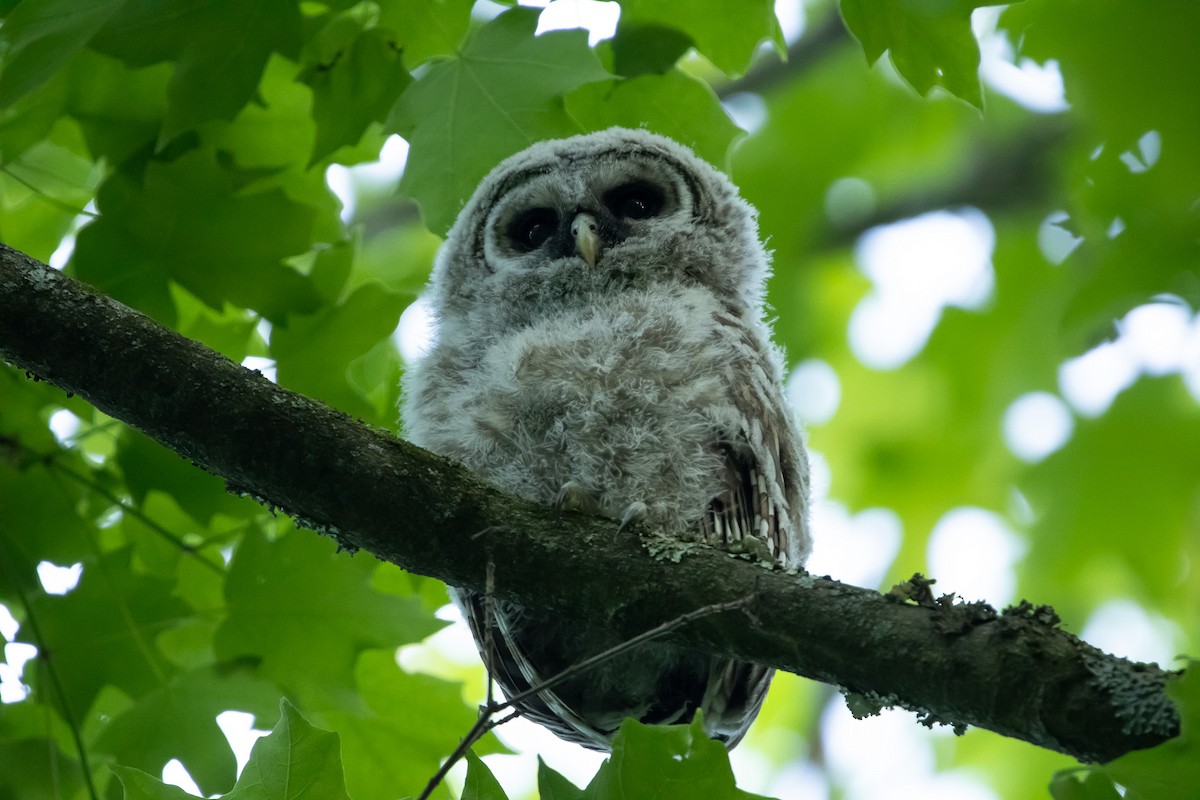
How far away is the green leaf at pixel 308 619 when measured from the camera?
2.50 m

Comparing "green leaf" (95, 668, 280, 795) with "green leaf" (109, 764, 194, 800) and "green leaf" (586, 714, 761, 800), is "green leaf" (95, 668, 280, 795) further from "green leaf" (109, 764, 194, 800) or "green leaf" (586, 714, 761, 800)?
"green leaf" (586, 714, 761, 800)

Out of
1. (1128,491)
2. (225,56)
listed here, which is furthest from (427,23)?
(1128,491)

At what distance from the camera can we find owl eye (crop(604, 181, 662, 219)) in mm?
3270

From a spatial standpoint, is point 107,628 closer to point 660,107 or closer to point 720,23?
point 660,107

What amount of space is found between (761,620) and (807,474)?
1043mm

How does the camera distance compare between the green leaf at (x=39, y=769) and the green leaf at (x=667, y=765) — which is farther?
the green leaf at (x=39, y=769)

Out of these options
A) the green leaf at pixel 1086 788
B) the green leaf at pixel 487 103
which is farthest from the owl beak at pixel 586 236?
the green leaf at pixel 1086 788

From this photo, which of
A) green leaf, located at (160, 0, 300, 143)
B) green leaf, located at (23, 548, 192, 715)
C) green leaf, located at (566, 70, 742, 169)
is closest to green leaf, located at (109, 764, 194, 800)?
green leaf, located at (23, 548, 192, 715)

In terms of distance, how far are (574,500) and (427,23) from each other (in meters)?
1.13

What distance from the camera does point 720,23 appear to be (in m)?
2.56

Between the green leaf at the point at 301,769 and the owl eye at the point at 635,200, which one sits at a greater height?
the owl eye at the point at 635,200

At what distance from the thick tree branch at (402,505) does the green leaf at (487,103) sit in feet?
2.59

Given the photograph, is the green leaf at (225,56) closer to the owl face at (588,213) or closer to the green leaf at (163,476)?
the green leaf at (163,476)

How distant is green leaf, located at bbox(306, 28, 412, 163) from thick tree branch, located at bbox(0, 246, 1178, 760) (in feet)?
2.62
